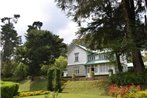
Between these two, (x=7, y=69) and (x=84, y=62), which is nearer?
(x=7, y=69)

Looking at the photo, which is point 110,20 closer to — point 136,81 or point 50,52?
point 136,81

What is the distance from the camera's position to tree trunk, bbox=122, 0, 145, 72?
31.2 meters

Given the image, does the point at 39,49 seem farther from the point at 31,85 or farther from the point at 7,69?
the point at 31,85

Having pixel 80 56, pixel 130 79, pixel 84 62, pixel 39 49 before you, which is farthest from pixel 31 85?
pixel 130 79

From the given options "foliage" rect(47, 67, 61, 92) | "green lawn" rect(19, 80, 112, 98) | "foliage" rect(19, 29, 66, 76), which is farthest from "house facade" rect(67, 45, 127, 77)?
"foliage" rect(47, 67, 61, 92)

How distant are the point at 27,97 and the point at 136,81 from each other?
10.0m

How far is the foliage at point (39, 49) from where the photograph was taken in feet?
182

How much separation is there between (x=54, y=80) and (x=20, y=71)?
18434mm

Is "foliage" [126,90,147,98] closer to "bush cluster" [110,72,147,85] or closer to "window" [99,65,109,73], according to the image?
"bush cluster" [110,72,147,85]

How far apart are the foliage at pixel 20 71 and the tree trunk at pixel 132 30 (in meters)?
23.9

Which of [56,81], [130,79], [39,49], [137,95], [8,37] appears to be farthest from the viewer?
[8,37]

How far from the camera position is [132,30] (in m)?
32.2

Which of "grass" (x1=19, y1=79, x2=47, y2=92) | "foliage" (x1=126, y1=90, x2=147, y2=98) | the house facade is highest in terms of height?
the house facade

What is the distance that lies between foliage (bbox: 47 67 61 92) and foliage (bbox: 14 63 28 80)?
16.9 metres
